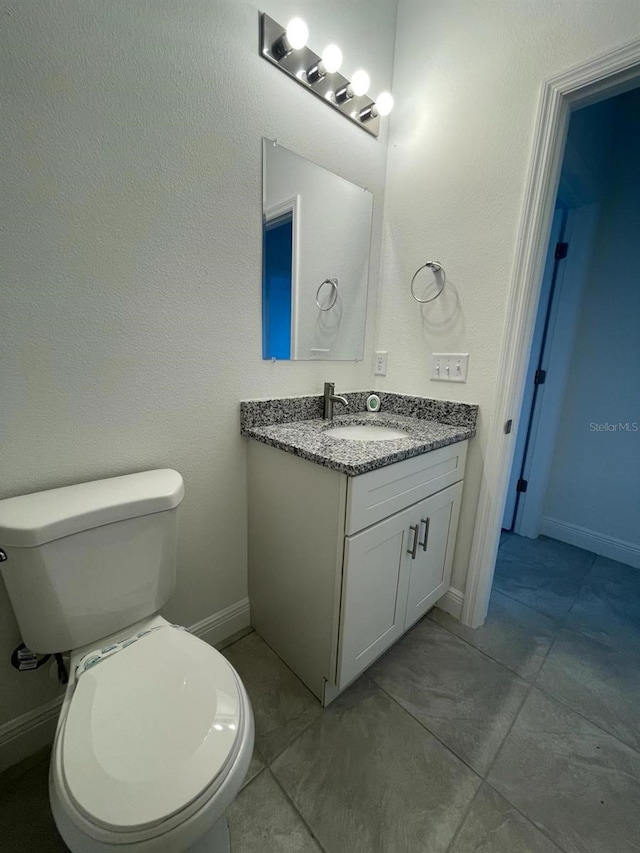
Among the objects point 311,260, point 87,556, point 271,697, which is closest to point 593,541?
point 271,697

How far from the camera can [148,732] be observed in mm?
619

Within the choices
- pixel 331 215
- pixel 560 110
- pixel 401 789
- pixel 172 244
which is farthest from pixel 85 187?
pixel 401 789

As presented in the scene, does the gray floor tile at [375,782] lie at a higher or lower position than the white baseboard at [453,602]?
lower

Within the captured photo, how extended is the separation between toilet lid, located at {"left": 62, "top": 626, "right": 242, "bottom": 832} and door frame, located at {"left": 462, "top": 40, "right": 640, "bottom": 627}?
1110mm

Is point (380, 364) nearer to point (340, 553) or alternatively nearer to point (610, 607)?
point (340, 553)

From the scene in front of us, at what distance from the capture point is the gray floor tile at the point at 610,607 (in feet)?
4.73

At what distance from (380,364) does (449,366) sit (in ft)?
1.17

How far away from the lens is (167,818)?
0.52 m

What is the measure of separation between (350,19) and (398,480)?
171cm

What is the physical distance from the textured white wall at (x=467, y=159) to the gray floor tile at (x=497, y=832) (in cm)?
71

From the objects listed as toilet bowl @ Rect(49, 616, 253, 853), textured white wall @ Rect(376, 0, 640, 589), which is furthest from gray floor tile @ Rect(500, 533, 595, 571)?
toilet bowl @ Rect(49, 616, 253, 853)

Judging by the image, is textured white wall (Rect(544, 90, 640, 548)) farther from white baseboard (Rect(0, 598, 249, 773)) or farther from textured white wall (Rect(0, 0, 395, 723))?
white baseboard (Rect(0, 598, 249, 773))

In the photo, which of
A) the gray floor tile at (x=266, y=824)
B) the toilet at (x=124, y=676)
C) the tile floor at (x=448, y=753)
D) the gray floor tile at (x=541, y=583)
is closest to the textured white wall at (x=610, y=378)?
the gray floor tile at (x=541, y=583)

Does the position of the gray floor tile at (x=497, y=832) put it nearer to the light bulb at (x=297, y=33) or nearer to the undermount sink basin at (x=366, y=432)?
the undermount sink basin at (x=366, y=432)
